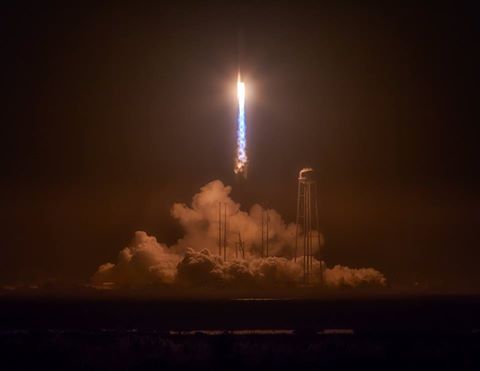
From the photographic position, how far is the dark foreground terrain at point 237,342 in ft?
163

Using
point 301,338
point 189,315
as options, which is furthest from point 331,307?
point 301,338

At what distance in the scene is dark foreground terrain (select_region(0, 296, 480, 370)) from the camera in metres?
49.8

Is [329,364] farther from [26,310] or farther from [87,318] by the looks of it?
[26,310]

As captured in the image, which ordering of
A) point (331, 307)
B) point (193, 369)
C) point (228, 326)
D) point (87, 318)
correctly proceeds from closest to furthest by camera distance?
point (193, 369) → point (228, 326) → point (87, 318) → point (331, 307)

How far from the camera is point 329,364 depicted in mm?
49375

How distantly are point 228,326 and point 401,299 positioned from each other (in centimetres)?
5801

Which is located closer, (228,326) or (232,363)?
(232,363)

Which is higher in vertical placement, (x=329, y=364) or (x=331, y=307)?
(x=331, y=307)

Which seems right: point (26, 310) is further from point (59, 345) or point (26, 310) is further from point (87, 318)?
point (59, 345)

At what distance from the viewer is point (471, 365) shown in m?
49.3

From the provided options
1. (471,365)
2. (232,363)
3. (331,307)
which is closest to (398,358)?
(471,365)

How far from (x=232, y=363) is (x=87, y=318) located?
45826 millimetres

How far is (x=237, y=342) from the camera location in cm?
5841

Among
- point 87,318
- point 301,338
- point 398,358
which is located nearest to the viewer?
point 398,358
